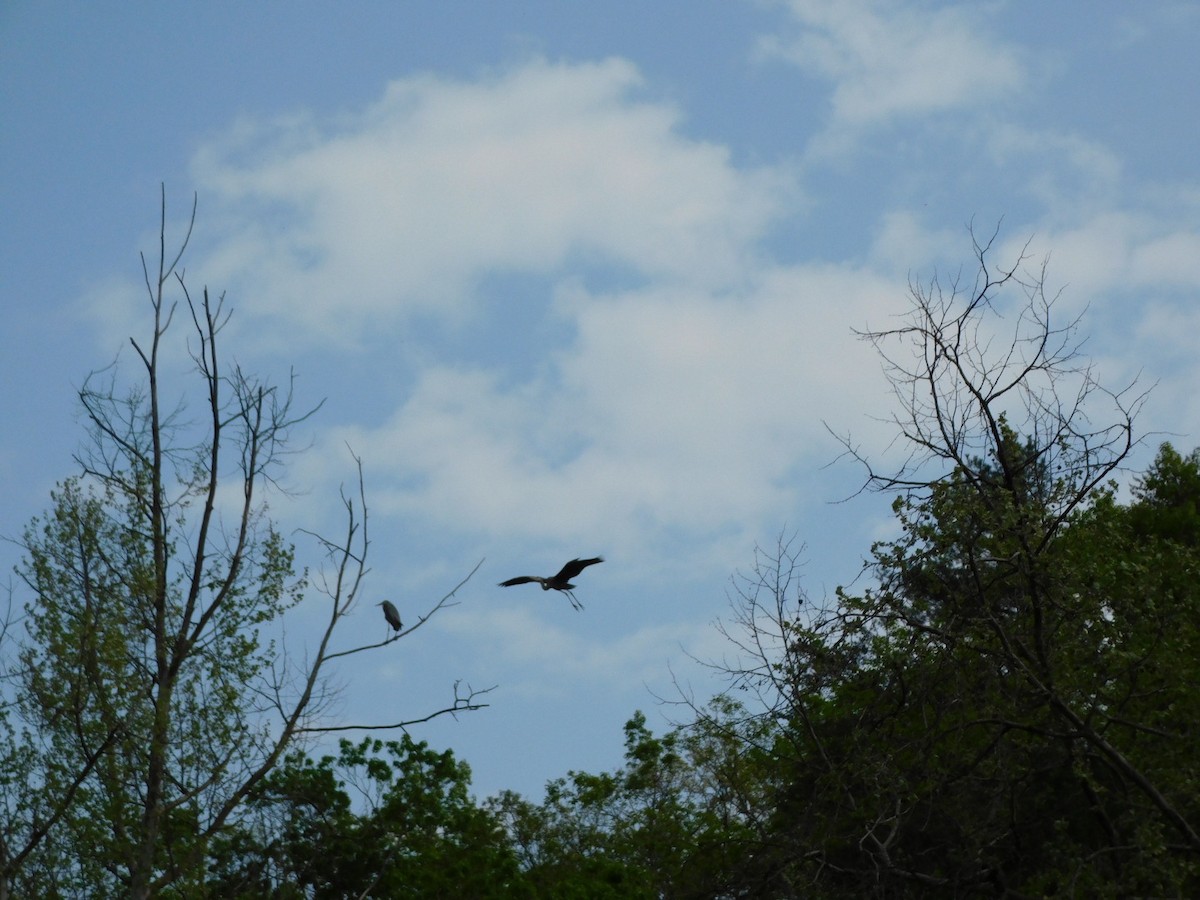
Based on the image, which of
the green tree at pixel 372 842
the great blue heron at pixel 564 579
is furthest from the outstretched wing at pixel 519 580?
the green tree at pixel 372 842

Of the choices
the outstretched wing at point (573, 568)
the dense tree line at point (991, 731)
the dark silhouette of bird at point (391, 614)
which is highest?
the dark silhouette of bird at point (391, 614)

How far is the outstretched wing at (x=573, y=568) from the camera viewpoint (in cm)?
1162

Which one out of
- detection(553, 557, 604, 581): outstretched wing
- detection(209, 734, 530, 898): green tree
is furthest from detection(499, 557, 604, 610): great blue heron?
detection(209, 734, 530, 898): green tree

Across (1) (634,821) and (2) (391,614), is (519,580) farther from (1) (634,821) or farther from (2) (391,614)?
(1) (634,821)

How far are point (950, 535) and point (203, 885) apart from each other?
922cm

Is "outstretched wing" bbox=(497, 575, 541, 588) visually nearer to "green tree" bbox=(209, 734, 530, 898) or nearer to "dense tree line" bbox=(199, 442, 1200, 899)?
"dense tree line" bbox=(199, 442, 1200, 899)

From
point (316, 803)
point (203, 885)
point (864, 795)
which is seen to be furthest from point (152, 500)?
point (864, 795)

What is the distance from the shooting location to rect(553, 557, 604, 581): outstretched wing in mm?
11617

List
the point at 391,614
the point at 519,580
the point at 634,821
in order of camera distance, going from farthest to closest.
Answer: the point at 634,821 → the point at 391,614 → the point at 519,580

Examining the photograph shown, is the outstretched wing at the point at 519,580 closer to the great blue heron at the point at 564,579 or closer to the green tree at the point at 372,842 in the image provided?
the great blue heron at the point at 564,579

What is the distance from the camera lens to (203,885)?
605 inches

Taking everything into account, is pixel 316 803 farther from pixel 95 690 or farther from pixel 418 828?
pixel 95 690

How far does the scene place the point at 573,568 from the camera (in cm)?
1170

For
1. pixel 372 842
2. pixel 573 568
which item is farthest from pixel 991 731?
pixel 372 842
